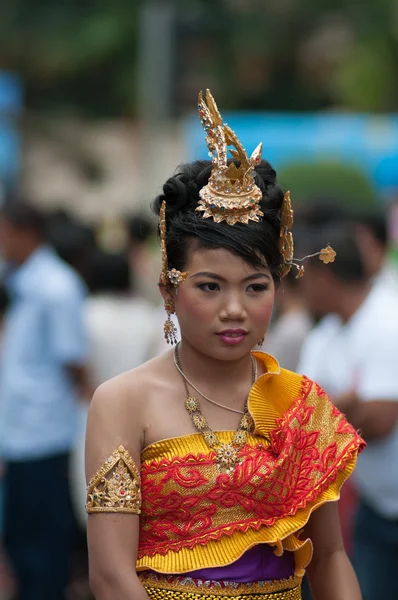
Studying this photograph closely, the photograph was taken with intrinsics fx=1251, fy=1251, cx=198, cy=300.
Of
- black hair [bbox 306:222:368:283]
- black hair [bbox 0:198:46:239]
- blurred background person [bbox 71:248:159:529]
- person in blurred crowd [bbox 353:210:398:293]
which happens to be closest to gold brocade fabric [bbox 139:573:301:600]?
black hair [bbox 306:222:368:283]

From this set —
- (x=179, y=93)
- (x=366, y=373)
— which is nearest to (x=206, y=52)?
(x=179, y=93)

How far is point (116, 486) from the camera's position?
2926mm

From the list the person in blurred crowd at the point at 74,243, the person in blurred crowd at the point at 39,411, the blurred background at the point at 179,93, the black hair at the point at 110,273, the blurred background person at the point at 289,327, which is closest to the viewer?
the blurred background person at the point at 289,327

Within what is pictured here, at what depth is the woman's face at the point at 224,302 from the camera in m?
2.95

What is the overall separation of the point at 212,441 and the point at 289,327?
322 centimetres

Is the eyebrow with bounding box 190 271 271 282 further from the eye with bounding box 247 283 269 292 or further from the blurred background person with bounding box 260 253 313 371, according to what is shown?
the blurred background person with bounding box 260 253 313 371

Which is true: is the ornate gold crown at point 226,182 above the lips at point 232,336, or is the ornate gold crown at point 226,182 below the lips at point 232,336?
above

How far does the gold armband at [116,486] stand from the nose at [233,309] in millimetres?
396

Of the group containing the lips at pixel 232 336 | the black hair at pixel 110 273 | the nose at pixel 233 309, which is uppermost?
the black hair at pixel 110 273

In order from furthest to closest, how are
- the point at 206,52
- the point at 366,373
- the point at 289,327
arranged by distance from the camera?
1. the point at 206,52
2. the point at 289,327
3. the point at 366,373

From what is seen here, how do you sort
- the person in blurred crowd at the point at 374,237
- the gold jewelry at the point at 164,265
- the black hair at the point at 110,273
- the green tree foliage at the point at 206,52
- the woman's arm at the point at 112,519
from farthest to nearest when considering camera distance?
the green tree foliage at the point at 206,52 < the black hair at the point at 110,273 < the person in blurred crowd at the point at 374,237 < the gold jewelry at the point at 164,265 < the woman's arm at the point at 112,519

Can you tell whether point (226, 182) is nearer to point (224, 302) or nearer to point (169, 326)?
point (224, 302)

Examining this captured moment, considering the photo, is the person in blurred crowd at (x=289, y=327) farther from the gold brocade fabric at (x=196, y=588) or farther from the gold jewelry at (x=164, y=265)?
the gold brocade fabric at (x=196, y=588)

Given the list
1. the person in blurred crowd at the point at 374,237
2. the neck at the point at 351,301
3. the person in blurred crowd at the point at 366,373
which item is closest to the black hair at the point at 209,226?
the person in blurred crowd at the point at 366,373
